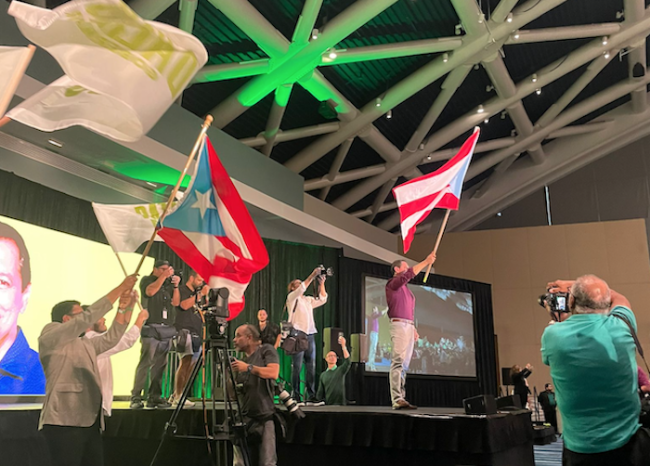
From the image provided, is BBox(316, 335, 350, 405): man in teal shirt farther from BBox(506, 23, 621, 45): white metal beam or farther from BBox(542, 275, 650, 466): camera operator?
BBox(506, 23, 621, 45): white metal beam

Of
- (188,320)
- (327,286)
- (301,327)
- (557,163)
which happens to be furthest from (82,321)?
(557,163)

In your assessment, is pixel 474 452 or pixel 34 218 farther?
pixel 34 218

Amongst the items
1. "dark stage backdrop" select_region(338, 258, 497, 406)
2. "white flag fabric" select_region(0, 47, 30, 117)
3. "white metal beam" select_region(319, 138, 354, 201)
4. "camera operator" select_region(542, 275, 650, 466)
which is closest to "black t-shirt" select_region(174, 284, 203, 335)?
"dark stage backdrop" select_region(338, 258, 497, 406)

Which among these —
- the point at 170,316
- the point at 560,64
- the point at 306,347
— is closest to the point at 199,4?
the point at 170,316

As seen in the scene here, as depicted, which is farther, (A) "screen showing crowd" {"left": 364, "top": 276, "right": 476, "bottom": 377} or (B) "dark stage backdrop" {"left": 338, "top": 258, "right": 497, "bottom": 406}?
(A) "screen showing crowd" {"left": 364, "top": 276, "right": 476, "bottom": 377}

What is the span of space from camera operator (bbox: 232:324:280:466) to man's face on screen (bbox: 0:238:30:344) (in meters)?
2.99

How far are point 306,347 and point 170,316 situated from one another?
76.1 inches

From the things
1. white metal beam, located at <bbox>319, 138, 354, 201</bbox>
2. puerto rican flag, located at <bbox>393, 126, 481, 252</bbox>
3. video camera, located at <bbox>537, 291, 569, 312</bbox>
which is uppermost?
white metal beam, located at <bbox>319, 138, 354, 201</bbox>

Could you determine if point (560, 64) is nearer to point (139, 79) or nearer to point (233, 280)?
point (233, 280)

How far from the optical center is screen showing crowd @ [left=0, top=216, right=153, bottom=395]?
19.2ft

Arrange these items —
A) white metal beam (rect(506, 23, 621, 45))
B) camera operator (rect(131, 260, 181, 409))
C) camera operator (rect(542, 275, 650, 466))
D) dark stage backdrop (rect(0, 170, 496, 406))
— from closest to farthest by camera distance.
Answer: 1. camera operator (rect(542, 275, 650, 466))
2. camera operator (rect(131, 260, 181, 409))
3. dark stage backdrop (rect(0, 170, 496, 406))
4. white metal beam (rect(506, 23, 621, 45))

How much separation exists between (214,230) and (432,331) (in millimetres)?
8525

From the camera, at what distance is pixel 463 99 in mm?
11648

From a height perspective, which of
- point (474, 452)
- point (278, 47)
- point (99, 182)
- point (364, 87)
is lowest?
point (474, 452)
